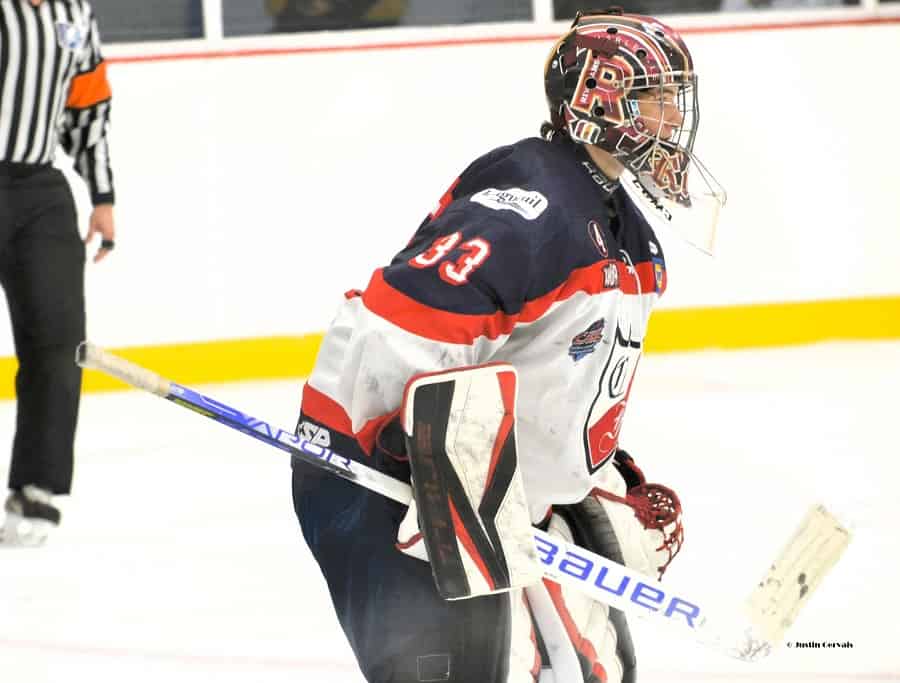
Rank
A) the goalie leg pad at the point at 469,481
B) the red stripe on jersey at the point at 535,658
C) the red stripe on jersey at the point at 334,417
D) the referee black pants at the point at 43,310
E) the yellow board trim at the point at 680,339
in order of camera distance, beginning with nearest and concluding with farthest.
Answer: the goalie leg pad at the point at 469,481 < the red stripe on jersey at the point at 334,417 < the red stripe on jersey at the point at 535,658 < the referee black pants at the point at 43,310 < the yellow board trim at the point at 680,339

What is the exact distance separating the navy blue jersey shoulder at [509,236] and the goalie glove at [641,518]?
0.33 m

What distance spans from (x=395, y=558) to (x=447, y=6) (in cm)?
439

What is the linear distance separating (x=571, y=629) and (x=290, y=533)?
1.89 meters

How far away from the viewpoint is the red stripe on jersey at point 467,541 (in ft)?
4.75

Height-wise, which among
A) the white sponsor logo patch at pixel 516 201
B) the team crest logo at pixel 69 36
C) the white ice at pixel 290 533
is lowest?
the white ice at pixel 290 533

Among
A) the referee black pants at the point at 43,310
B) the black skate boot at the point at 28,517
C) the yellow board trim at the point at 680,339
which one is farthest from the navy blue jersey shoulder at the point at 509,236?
the yellow board trim at the point at 680,339

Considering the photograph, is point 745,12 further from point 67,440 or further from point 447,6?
point 67,440

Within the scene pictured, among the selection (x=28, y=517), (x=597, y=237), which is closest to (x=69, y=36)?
(x=28, y=517)

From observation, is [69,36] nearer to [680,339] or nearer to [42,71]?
[42,71]

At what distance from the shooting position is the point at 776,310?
5820 mm

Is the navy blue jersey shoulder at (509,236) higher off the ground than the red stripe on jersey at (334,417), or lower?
higher

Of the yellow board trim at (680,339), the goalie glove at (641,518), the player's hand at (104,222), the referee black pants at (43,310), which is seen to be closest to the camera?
the goalie glove at (641,518)

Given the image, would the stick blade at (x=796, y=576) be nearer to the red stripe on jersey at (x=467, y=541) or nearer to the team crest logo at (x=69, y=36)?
the red stripe on jersey at (x=467, y=541)

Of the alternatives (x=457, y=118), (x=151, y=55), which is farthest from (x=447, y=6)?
(x=151, y=55)
